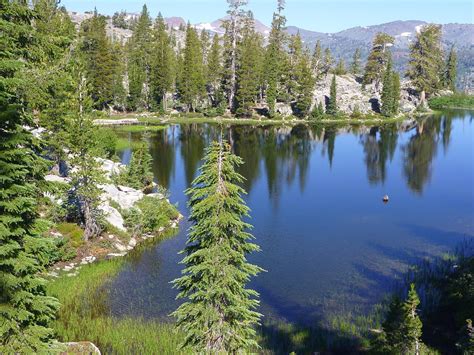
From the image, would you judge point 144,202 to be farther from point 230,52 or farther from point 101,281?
point 230,52

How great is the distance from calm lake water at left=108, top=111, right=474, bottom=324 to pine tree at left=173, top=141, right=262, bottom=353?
10.7m

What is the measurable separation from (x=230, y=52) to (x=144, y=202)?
8947 centimetres

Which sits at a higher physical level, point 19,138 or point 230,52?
point 230,52

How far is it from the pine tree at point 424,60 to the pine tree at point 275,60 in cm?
3956

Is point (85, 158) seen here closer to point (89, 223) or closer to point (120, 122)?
point (89, 223)

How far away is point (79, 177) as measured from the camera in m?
35.0

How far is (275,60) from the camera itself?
114 metres

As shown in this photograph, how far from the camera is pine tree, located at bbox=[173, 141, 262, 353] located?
16094mm

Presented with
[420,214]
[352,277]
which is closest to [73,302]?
[352,277]

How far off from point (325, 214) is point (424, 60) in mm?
107408

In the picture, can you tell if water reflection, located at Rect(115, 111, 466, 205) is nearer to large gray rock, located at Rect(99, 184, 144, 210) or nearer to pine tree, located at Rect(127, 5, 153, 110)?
large gray rock, located at Rect(99, 184, 144, 210)

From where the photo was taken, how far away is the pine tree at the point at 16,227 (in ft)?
50.1

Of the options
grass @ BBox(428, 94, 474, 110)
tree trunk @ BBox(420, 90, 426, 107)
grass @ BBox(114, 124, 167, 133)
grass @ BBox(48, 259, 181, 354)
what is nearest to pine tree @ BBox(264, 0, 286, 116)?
grass @ BBox(114, 124, 167, 133)

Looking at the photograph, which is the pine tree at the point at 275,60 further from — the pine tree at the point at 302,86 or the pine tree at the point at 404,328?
the pine tree at the point at 404,328
